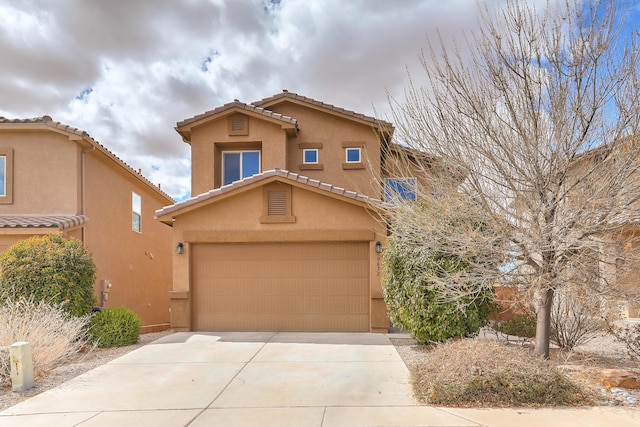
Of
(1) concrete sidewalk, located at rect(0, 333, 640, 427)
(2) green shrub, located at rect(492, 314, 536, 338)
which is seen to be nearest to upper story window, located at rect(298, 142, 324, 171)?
(1) concrete sidewalk, located at rect(0, 333, 640, 427)

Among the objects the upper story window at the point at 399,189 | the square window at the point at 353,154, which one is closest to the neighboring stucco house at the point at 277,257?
the upper story window at the point at 399,189

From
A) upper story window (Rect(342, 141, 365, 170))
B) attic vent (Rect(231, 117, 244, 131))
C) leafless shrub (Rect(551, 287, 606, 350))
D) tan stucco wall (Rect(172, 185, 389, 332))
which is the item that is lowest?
leafless shrub (Rect(551, 287, 606, 350))

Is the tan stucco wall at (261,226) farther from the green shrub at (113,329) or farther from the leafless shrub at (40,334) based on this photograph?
the leafless shrub at (40,334)

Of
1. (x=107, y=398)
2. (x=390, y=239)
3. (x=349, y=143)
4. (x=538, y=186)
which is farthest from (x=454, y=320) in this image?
(x=349, y=143)

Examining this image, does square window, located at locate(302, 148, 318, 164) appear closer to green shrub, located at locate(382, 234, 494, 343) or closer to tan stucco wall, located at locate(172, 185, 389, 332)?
tan stucco wall, located at locate(172, 185, 389, 332)

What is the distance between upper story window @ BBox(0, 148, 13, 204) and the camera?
14352mm

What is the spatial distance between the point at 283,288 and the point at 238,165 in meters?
5.93

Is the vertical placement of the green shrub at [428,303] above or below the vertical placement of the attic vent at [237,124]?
below

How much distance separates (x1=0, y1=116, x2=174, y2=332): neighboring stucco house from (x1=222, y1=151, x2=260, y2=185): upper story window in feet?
13.7

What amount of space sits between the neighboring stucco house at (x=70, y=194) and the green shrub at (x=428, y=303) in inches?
395

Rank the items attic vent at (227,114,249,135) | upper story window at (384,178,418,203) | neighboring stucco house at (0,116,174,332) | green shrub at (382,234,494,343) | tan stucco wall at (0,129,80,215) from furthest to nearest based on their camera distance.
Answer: attic vent at (227,114,249,135) → tan stucco wall at (0,129,80,215) → neighboring stucco house at (0,116,174,332) → green shrub at (382,234,494,343) → upper story window at (384,178,418,203)

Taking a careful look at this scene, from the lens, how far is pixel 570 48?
7285 millimetres

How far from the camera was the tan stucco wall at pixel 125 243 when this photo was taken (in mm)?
15602

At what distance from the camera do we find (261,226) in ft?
41.7
